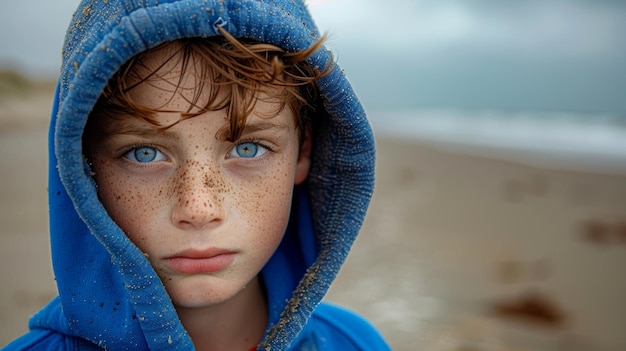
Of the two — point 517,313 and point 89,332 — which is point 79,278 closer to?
point 89,332

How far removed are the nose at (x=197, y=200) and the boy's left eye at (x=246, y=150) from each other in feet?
0.30

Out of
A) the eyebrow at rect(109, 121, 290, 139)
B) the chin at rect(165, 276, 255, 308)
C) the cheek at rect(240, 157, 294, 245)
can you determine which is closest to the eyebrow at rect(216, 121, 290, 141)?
the eyebrow at rect(109, 121, 290, 139)

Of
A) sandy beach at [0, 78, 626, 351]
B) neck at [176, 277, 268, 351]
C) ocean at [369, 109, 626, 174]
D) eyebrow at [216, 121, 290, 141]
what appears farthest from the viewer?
ocean at [369, 109, 626, 174]

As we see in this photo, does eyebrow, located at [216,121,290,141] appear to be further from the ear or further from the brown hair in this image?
the ear

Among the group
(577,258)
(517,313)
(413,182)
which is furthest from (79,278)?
(413,182)

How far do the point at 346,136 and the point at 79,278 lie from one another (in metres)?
0.79

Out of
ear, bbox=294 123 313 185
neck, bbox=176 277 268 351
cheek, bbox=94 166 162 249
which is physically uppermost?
ear, bbox=294 123 313 185

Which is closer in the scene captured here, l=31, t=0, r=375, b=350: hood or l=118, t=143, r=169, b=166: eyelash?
l=31, t=0, r=375, b=350: hood

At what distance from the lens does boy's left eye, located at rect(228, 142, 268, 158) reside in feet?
4.77

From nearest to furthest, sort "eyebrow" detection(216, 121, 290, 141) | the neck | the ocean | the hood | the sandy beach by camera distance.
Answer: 1. the hood
2. "eyebrow" detection(216, 121, 290, 141)
3. the neck
4. the sandy beach
5. the ocean

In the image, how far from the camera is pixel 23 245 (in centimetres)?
498

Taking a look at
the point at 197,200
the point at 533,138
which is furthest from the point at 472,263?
the point at 533,138

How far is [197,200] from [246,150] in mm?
203

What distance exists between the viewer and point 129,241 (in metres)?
1.34
